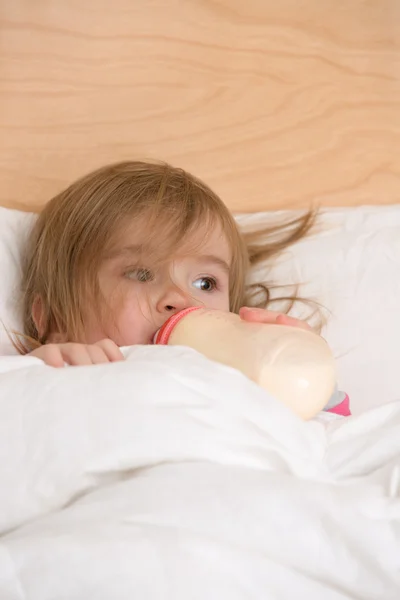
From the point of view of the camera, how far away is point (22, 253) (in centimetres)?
117

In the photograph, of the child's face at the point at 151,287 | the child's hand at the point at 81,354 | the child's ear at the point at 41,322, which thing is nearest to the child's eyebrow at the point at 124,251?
the child's face at the point at 151,287

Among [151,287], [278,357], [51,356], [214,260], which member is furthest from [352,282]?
[51,356]

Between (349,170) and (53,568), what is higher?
(349,170)

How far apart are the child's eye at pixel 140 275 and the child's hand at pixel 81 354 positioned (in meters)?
0.21

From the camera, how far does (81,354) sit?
832 mm

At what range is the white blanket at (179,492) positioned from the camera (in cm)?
54

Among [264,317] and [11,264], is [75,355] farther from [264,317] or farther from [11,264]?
[11,264]

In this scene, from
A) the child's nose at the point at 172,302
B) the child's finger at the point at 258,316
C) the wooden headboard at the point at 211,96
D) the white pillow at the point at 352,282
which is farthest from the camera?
the wooden headboard at the point at 211,96

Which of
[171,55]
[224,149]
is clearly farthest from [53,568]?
[171,55]

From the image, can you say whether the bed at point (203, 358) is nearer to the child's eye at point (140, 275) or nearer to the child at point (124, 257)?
the child at point (124, 257)

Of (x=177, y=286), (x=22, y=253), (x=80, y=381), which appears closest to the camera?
(x=80, y=381)

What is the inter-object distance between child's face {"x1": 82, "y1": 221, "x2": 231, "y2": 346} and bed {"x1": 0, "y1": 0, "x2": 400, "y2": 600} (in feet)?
0.51

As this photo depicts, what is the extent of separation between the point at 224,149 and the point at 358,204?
0.26 meters

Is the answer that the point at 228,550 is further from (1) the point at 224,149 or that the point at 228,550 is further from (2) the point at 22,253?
(1) the point at 224,149
